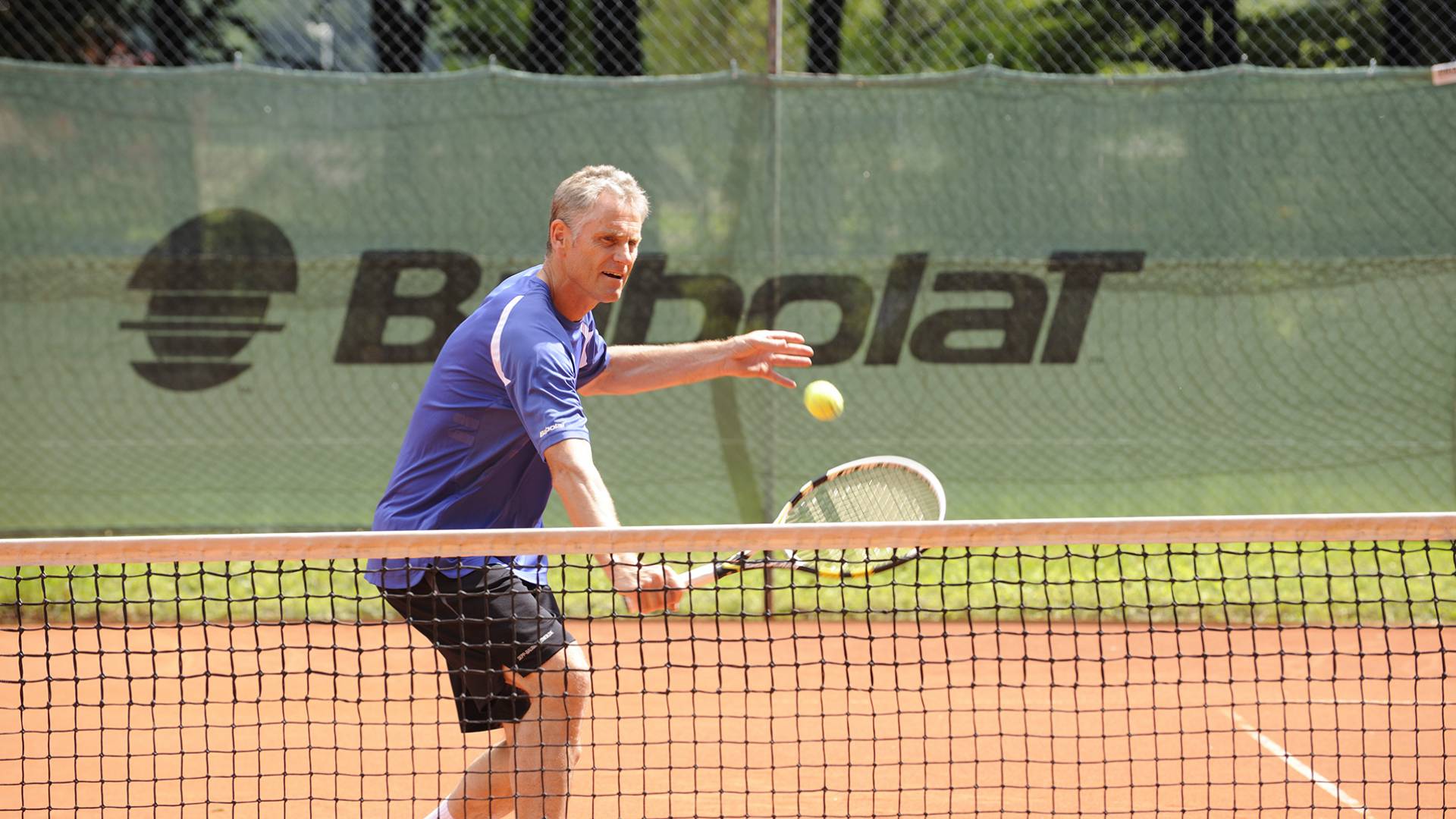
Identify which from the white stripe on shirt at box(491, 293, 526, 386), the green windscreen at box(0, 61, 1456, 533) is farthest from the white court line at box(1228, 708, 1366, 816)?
the white stripe on shirt at box(491, 293, 526, 386)

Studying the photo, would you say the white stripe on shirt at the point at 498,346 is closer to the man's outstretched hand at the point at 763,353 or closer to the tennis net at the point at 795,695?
the tennis net at the point at 795,695

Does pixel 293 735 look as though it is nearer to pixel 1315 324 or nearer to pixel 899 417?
pixel 899 417

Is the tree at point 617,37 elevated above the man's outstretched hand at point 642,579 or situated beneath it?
elevated above

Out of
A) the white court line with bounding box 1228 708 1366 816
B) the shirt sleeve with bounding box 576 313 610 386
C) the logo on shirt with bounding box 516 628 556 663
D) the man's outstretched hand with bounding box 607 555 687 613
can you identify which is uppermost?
the shirt sleeve with bounding box 576 313 610 386

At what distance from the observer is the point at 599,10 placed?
12.0 m

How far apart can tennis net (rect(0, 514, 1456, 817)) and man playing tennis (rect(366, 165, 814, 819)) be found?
5.0 inches

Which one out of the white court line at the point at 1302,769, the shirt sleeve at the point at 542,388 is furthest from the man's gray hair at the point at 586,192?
the white court line at the point at 1302,769

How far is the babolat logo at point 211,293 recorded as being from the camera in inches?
244

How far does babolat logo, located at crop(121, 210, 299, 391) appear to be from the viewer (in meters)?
6.20

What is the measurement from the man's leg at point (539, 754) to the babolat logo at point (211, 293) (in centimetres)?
374

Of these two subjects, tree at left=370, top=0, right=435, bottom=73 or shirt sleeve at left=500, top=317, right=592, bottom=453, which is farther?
tree at left=370, top=0, right=435, bottom=73

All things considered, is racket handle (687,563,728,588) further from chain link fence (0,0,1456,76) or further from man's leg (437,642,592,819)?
chain link fence (0,0,1456,76)

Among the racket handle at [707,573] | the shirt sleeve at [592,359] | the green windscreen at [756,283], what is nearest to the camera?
the racket handle at [707,573]

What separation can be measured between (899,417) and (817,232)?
0.90 metres
